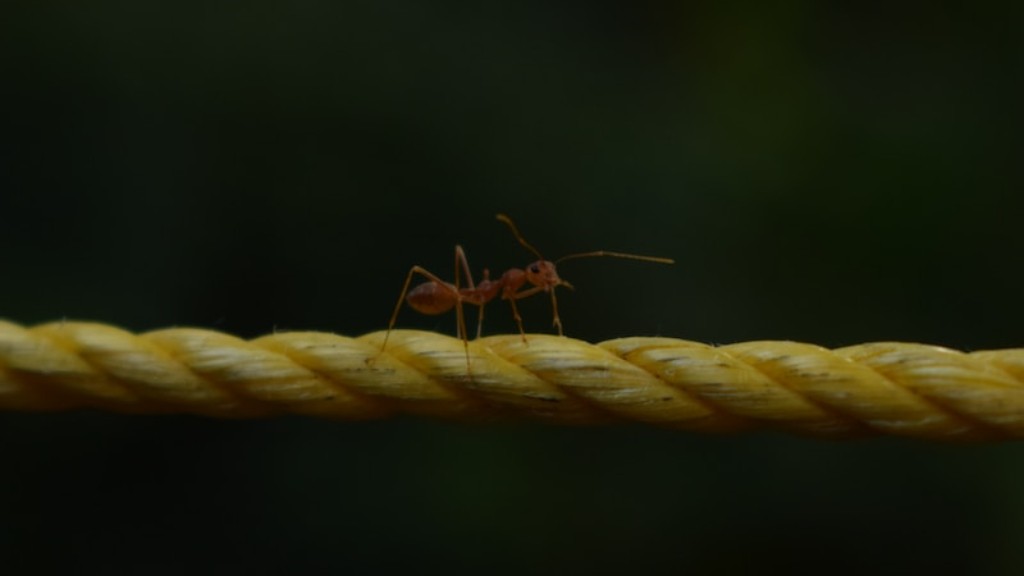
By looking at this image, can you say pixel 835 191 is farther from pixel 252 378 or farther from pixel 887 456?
pixel 252 378

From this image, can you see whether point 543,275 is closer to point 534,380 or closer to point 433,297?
point 433,297

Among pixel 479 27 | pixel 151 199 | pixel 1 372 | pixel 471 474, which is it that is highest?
pixel 479 27

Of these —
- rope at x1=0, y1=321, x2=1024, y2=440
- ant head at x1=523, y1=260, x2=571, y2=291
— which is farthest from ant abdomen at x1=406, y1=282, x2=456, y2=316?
rope at x1=0, y1=321, x2=1024, y2=440

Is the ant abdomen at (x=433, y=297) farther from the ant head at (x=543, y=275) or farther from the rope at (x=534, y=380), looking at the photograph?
the rope at (x=534, y=380)

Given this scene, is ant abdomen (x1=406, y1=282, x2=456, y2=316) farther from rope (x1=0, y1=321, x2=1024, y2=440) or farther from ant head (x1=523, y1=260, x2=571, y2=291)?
rope (x1=0, y1=321, x2=1024, y2=440)

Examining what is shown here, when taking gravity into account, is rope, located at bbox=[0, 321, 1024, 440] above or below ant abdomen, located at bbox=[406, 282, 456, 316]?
below

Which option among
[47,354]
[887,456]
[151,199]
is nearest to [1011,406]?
[47,354]

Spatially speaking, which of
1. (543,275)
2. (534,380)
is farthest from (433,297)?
(534,380)

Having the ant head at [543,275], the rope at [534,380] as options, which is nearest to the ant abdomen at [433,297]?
the ant head at [543,275]
